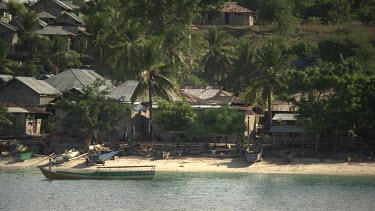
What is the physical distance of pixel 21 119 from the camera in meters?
74.3

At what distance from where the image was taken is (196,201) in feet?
180

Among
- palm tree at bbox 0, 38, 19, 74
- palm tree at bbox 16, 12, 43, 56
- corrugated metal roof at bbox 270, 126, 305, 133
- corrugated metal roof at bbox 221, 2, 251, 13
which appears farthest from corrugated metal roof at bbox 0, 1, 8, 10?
corrugated metal roof at bbox 270, 126, 305, 133

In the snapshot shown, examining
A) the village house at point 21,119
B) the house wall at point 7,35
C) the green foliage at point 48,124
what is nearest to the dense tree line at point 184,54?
the house wall at point 7,35

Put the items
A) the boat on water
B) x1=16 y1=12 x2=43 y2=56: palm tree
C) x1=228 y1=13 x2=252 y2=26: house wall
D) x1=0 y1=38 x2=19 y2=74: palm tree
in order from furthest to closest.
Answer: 1. x1=228 y1=13 x2=252 y2=26: house wall
2. x1=16 y1=12 x2=43 y2=56: palm tree
3. x1=0 y1=38 x2=19 y2=74: palm tree
4. the boat on water

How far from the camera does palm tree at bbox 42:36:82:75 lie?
9106cm

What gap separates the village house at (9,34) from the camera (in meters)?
95.6

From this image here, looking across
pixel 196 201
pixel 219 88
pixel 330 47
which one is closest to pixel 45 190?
pixel 196 201

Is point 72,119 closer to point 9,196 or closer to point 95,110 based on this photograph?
point 95,110

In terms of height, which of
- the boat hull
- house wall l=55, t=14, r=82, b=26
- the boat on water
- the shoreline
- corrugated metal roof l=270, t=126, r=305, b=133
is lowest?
the boat hull

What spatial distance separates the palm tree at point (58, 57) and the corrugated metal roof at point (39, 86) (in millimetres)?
11415

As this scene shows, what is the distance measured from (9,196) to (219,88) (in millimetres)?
31671

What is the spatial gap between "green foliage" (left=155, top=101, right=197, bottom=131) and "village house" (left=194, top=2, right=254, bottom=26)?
44.1 metres

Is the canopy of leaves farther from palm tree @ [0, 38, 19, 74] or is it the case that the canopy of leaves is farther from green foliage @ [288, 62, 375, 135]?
palm tree @ [0, 38, 19, 74]

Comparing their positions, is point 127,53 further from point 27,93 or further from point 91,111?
point 91,111
